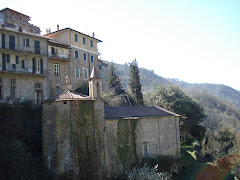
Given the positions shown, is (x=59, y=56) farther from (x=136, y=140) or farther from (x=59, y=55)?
(x=136, y=140)

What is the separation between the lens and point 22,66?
1177 inches

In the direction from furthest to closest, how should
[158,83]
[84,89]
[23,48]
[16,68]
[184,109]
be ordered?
[158,83] < [184,109] < [84,89] < [23,48] < [16,68]

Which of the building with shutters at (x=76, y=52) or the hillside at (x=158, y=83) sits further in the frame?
the hillside at (x=158, y=83)

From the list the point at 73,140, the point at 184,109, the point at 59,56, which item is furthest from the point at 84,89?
the point at 184,109

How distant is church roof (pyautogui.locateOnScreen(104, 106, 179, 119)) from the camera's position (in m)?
25.0

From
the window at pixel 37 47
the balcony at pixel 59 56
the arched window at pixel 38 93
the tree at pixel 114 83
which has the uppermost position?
the window at pixel 37 47

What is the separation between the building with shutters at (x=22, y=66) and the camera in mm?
28094

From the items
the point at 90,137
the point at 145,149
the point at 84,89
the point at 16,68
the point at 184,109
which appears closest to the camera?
the point at 90,137

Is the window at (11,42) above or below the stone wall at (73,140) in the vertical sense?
above

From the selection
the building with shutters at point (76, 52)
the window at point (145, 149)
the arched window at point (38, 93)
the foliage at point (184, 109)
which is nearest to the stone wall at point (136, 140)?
the window at point (145, 149)

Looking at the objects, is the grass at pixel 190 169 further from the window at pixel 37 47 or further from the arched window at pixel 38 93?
the window at pixel 37 47

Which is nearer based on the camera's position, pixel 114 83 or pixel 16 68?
pixel 16 68

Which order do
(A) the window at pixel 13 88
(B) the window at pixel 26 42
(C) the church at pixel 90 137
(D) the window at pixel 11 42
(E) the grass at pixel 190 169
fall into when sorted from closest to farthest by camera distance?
(C) the church at pixel 90 137, (E) the grass at pixel 190 169, (A) the window at pixel 13 88, (D) the window at pixel 11 42, (B) the window at pixel 26 42

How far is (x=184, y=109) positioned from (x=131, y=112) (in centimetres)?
2269
